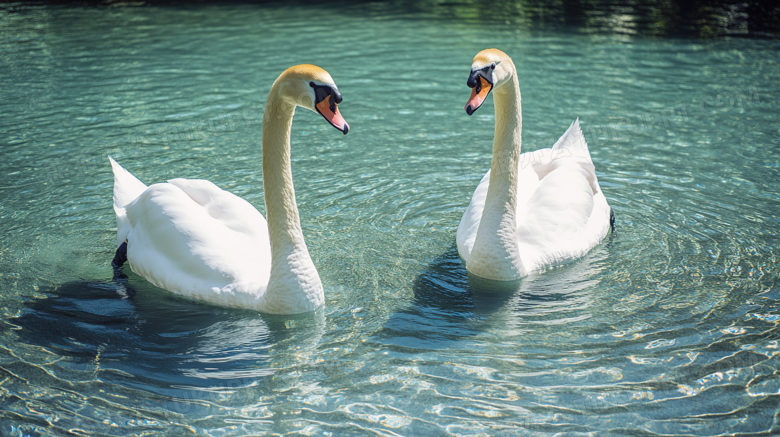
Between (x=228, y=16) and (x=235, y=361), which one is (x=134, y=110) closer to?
(x=235, y=361)

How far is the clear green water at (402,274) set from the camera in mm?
4062

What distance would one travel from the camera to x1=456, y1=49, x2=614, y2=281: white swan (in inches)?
207

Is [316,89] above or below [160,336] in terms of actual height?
above

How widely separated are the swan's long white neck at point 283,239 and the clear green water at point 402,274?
0.20 metres

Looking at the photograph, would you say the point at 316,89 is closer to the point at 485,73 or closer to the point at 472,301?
the point at 485,73

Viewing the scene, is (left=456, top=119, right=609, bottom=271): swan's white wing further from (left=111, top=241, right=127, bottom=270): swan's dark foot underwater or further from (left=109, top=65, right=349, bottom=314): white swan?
(left=111, top=241, right=127, bottom=270): swan's dark foot underwater

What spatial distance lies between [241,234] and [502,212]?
2103 millimetres

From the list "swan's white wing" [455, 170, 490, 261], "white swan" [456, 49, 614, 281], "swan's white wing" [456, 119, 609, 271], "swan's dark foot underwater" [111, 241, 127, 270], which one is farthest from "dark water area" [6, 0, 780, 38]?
"swan's dark foot underwater" [111, 241, 127, 270]

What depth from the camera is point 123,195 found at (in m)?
6.26

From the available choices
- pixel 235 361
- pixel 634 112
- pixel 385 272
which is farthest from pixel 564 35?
pixel 235 361

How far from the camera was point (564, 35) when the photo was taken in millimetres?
15211

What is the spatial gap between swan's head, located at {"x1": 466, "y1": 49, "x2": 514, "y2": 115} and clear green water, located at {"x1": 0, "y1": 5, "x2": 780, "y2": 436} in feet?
5.21

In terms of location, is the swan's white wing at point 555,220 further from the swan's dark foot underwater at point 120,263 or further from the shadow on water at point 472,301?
the swan's dark foot underwater at point 120,263

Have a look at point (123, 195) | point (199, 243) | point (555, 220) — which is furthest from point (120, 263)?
point (555, 220)
